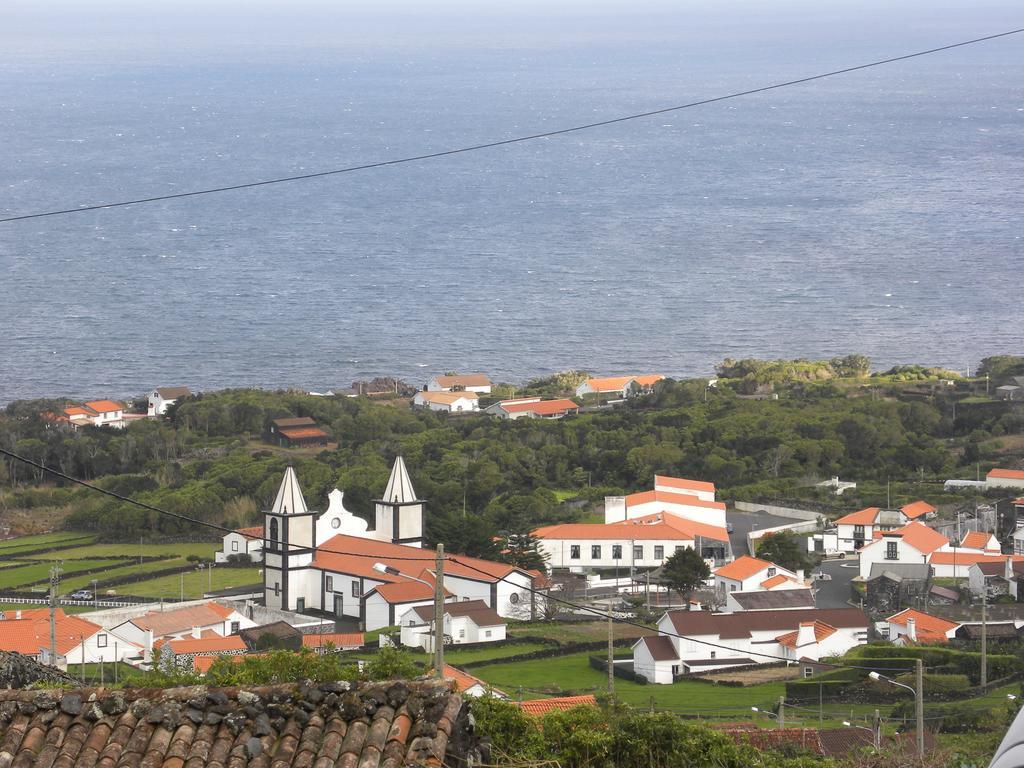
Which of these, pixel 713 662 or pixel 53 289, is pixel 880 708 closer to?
pixel 713 662

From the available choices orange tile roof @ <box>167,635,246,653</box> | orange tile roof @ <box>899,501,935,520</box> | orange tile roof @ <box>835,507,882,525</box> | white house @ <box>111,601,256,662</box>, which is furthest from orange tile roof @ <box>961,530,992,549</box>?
orange tile roof @ <box>167,635,246,653</box>

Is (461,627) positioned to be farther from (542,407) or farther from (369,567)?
(542,407)

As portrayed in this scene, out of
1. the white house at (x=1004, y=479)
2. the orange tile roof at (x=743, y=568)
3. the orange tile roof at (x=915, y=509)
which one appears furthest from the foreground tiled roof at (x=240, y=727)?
the white house at (x=1004, y=479)

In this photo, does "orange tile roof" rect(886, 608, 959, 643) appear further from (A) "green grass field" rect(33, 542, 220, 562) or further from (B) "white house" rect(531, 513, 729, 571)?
(A) "green grass field" rect(33, 542, 220, 562)

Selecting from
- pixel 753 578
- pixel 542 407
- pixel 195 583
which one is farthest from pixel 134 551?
pixel 542 407

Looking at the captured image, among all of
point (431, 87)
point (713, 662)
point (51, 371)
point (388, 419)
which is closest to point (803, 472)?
point (388, 419)
